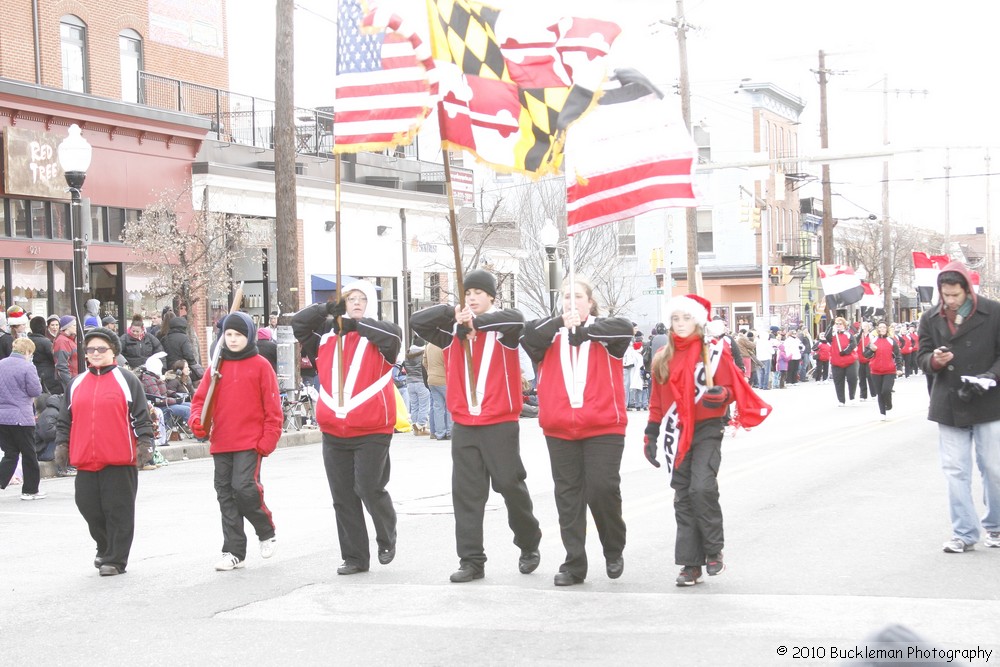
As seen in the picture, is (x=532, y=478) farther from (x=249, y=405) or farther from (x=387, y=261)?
(x=387, y=261)

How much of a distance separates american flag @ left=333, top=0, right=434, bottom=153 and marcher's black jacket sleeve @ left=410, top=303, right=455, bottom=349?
1.36 meters

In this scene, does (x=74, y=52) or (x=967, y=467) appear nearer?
(x=967, y=467)

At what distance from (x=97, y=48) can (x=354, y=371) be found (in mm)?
21369

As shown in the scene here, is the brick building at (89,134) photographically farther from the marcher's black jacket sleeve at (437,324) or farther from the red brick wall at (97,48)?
the marcher's black jacket sleeve at (437,324)

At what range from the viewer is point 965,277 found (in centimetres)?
884

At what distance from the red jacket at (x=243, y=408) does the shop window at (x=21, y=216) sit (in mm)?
16925

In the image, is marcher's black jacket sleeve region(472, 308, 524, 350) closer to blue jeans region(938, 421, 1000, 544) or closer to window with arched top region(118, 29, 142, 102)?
blue jeans region(938, 421, 1000, 544)

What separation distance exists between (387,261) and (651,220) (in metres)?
25.8

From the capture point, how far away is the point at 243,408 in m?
8.94

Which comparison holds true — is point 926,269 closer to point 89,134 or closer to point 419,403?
point 419,403

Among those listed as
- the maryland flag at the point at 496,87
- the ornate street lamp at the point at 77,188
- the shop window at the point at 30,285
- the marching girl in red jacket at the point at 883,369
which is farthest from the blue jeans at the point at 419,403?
the maryland flag at the point at 496,87

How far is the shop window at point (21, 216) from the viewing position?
24250mm

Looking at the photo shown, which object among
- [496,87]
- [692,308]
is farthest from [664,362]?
[496,87]

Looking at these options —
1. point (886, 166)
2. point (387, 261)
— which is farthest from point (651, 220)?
point (387, 261)
